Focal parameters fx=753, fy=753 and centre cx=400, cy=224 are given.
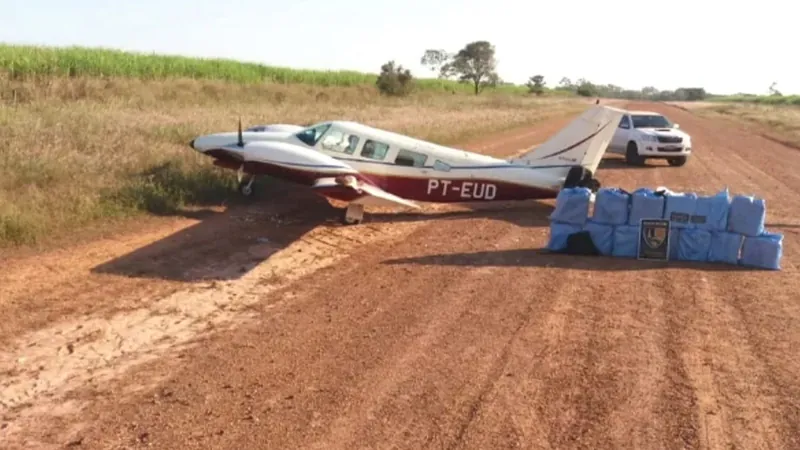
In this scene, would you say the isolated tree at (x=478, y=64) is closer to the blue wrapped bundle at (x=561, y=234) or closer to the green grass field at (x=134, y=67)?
the green grass field at (x=134, y=67)

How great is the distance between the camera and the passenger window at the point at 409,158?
47.1 feet

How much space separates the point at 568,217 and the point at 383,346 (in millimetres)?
5587

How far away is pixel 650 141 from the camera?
84.6ft

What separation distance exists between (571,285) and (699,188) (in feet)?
37.1

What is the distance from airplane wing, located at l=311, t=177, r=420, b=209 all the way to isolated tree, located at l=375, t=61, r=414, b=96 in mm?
47518

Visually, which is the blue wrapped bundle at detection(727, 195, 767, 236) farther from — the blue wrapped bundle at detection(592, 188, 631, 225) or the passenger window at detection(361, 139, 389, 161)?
the passenger window at detection(361, 139, 389, 161)

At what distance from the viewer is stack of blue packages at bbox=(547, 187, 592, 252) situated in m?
12.1

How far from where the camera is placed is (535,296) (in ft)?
31.4

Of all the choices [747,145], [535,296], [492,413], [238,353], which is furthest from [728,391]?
[747,145]

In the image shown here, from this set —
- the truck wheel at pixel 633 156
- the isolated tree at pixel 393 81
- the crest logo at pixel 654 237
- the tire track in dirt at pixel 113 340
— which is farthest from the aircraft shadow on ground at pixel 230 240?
the isolated tree at pixel 393 81

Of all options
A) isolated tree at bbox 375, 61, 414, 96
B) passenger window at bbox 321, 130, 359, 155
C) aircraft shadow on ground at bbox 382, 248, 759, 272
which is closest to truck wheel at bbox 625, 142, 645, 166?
passenger window at bbox 321, 130, 359, 155

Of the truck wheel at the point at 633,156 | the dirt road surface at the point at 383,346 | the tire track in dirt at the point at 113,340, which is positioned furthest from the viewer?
the truck wheel at the point at 633,156

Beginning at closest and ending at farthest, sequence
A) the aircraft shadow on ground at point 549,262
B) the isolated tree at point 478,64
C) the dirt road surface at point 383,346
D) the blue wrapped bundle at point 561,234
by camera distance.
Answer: the dirt road surface at point 383,346 < the aircraft shadow on ground at point 549,262 < the blue wrapped bundle at point 561,234 < the isolated tree at point 478,64

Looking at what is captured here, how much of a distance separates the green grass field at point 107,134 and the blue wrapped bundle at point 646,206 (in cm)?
771
